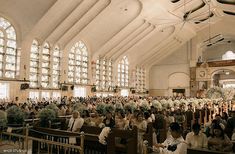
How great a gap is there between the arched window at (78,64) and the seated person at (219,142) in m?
19.6

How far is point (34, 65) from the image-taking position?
2166 centimetres

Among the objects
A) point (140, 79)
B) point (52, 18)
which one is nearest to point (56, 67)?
point (52, 18)

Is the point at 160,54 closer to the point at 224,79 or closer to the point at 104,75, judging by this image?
the point at 104,75

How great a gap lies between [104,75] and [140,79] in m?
8.93

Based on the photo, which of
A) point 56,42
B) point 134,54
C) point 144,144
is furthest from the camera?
point 134,54

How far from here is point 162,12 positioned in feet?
81.9

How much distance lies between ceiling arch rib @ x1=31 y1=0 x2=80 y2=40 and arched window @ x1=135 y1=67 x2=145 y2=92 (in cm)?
1696

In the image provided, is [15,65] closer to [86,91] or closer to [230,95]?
[86,91]

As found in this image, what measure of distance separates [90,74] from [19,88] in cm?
828

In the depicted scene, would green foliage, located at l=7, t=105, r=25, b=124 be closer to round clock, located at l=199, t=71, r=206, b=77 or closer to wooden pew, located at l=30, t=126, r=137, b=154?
wooden pew, located at l=30, t=126, r=137, b=154

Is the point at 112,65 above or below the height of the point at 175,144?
above

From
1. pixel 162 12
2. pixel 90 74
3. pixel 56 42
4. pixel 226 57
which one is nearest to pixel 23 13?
pixel 56 42

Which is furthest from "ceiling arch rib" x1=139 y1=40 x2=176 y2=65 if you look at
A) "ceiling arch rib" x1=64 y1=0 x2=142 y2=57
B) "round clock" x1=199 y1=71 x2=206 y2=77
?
"ceiling arch rib" x1=64 y1=0 x2=142 y2=57

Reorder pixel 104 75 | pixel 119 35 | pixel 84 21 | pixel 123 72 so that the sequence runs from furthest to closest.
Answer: pixel 123 72 → pixel 104 75 → pixel 119 35 → pixel 84 21
